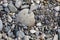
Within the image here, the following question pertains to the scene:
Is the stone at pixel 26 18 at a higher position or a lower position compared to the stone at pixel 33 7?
lower

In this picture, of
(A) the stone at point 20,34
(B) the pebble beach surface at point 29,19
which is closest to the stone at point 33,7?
(B) the pebble beach surface at point 29,19

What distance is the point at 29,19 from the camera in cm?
238

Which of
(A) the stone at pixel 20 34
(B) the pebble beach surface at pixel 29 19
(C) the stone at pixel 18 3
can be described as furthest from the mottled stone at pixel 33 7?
(A) the stone at pixel 20 34

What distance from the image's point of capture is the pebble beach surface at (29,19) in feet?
7.70

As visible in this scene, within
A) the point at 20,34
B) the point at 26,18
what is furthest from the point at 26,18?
the point at 20,34

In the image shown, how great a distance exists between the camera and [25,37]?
7.57 ft

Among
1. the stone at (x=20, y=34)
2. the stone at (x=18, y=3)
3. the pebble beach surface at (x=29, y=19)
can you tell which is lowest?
the stone at (x=20, y=34)

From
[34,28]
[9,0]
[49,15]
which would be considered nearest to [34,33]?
[34,28]

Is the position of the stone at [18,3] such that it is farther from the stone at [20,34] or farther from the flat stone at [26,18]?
the stone at [20,34]

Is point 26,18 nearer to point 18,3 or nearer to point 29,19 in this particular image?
point 29,19

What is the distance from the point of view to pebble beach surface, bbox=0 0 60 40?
7.70 ft

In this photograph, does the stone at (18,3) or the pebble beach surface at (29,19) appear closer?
the pebble beach surface at (29,19)

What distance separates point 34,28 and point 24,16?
0.14 meters

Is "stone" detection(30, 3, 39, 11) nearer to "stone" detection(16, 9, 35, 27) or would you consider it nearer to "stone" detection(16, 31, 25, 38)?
"stone" detection(16, 9, 35, 27)
